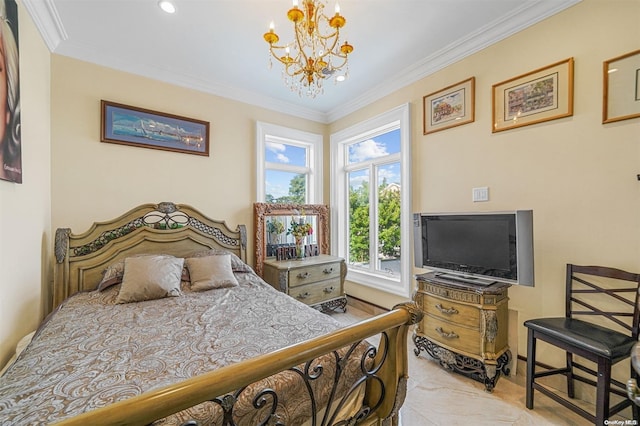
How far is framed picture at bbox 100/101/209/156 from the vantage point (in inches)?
101

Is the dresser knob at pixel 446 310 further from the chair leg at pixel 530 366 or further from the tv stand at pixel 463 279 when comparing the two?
the chair leg at pixel 530 366

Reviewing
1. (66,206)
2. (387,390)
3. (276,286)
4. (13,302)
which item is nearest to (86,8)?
(66,206)

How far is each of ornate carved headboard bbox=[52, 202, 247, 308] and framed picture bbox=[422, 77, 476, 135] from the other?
96.6 inches

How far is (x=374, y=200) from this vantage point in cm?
357

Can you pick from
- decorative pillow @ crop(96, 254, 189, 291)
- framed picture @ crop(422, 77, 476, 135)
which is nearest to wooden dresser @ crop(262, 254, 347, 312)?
decorative pillow @ crop(96, 254, 189, 291)

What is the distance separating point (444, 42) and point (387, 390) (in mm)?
2836

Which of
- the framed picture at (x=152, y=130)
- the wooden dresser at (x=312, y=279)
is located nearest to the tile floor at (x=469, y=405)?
the wooden dresser at (x=312, y=279)

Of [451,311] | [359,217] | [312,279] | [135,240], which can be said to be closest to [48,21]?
[135,240]

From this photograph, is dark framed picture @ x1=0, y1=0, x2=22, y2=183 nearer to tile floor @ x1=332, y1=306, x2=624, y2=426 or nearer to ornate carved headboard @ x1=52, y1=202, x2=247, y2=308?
ornate carved headboard @ x1=52, y1=202, x2=247, y2=308

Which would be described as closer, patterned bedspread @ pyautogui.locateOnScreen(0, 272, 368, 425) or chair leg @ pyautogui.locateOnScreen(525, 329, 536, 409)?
patterned bedspread @ pyautogui.locateOnScreen(0, 272, 368, 425)

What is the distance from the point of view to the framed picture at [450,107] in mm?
2451

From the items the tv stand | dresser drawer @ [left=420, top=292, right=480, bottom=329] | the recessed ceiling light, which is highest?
the recessed ceiling light

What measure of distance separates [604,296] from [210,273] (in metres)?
2.97

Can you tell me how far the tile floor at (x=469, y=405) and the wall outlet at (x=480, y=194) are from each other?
1475mm
